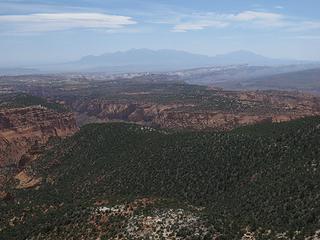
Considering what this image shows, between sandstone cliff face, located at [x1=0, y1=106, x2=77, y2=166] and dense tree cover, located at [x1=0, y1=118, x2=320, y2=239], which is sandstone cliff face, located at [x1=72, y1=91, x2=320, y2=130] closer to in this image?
sandstone cliff face, located at [x1=0, y1=106, x2=77, y2=166]

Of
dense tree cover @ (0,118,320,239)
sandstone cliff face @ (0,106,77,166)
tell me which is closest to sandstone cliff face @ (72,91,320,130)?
sandstone cliff face @ (0,106,77,166)

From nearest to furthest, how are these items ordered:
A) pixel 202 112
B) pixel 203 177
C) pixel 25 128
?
pixel 203 177
pixel 25 128
pixel 202 112

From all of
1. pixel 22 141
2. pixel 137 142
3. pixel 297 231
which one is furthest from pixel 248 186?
pixel 22 141

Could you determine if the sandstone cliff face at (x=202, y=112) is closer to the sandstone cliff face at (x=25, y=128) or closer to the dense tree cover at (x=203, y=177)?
the sandstone cliff face at (x=25, y=128)

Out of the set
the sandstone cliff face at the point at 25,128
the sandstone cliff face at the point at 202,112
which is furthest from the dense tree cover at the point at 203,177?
the sandstone cliff face at the point at 202,112

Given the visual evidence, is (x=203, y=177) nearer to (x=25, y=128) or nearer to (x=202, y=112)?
(x=202, y=112)

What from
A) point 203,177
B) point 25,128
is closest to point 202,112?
point 25,128
